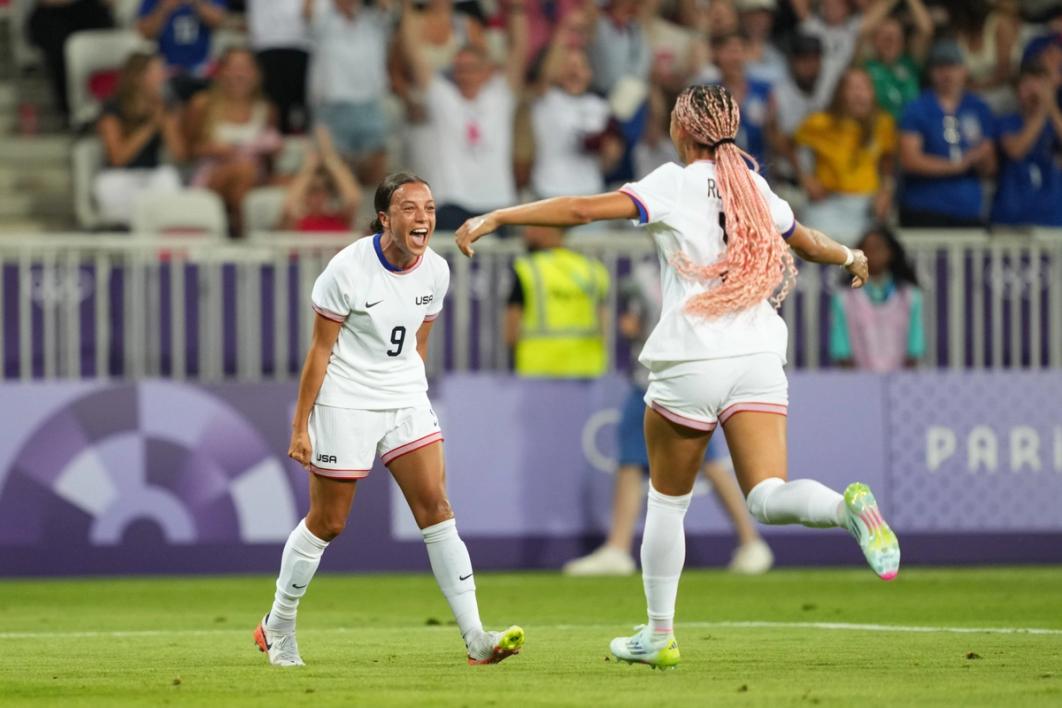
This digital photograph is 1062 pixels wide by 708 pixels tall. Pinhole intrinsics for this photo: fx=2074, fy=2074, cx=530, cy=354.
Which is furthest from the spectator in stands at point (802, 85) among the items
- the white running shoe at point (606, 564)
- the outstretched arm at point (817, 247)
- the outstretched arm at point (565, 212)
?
the outstretched arm at point (565, 212)

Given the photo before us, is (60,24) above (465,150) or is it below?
above

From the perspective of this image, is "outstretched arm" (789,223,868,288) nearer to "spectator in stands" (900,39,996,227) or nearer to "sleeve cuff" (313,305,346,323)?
"sleeve cuff" (313,305,346,323)

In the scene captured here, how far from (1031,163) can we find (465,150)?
4.67 meters

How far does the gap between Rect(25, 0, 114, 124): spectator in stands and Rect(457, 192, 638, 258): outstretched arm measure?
1167 cm

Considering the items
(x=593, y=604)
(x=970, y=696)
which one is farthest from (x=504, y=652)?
(x=593, y=604)

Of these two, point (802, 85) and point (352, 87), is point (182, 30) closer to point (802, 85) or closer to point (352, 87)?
point (352, 87)

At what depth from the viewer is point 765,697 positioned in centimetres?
723

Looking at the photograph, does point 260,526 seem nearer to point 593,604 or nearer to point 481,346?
point 481,346

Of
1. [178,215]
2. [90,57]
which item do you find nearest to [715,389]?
[178,215]

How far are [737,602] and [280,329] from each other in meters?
4.40

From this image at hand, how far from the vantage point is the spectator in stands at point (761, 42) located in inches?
703

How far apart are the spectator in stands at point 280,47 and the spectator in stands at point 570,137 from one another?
7.20ft

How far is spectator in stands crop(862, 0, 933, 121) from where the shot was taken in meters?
17.9

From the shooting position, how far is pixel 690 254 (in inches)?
310
